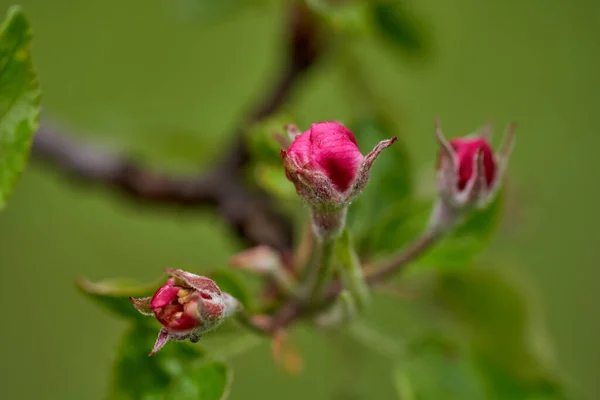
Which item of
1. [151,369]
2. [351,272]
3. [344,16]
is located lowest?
[151,369]

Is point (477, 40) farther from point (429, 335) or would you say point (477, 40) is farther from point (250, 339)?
point (250, 339)

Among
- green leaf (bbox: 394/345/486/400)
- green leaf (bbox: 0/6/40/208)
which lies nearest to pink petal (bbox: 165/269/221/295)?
green leaf (bbox: 0/6/40/208)

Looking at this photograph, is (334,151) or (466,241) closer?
(334,151)

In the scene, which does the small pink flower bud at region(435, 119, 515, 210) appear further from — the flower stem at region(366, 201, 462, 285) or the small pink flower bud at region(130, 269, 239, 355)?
the small pink flower bud at region(130, 269, 239, 355)

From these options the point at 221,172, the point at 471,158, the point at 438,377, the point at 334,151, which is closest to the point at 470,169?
the point at 471,158

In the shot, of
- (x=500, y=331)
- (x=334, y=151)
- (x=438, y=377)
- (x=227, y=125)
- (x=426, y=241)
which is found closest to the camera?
(x=334, y=151)

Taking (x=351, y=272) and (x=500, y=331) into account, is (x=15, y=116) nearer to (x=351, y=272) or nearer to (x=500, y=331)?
(x=351, y=272)

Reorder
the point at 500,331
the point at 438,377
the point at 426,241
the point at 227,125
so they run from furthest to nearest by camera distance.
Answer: the point at 227,125 < the point at 500,331 < the point at 438,377 < the point at 426,241
